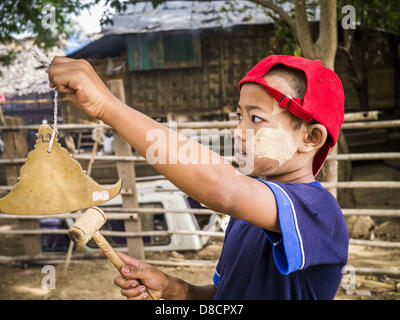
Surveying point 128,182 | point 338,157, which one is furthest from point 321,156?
point 128,182

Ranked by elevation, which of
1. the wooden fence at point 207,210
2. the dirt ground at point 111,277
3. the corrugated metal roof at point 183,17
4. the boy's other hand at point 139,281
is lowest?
the dirt ground at point 111,277

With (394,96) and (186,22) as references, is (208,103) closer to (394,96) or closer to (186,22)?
(186,22)

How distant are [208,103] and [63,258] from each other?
5.83 meters

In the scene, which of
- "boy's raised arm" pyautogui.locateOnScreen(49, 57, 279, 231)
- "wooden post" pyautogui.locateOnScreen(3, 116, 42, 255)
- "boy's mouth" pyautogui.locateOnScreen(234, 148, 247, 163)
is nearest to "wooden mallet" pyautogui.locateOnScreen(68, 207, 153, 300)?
"boy's raised arm" pyautogui.locateOnScreen(49, 57, 279, 231)

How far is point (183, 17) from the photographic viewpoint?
925 cm

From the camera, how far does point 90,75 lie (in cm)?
80

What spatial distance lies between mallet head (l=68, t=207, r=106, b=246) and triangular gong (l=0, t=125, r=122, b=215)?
0.13 ft

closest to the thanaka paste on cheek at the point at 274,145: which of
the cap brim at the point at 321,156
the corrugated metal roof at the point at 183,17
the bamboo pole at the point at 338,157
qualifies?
the cap brim at the point at 321,156

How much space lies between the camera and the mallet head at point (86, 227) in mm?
955

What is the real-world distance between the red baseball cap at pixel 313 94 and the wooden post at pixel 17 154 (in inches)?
168

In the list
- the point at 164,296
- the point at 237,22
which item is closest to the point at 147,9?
→ the point at 237,22

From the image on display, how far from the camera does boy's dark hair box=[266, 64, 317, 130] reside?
3.16 feet

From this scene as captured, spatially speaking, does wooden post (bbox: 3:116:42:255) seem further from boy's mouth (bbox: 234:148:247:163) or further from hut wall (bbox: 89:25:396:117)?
hut wall (bbox: 89:25:396:117)

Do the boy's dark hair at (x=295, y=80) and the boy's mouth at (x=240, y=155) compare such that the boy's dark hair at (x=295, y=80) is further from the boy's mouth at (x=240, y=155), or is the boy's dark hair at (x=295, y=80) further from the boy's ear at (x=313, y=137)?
the boy's mouth at (x=240, y=155)
